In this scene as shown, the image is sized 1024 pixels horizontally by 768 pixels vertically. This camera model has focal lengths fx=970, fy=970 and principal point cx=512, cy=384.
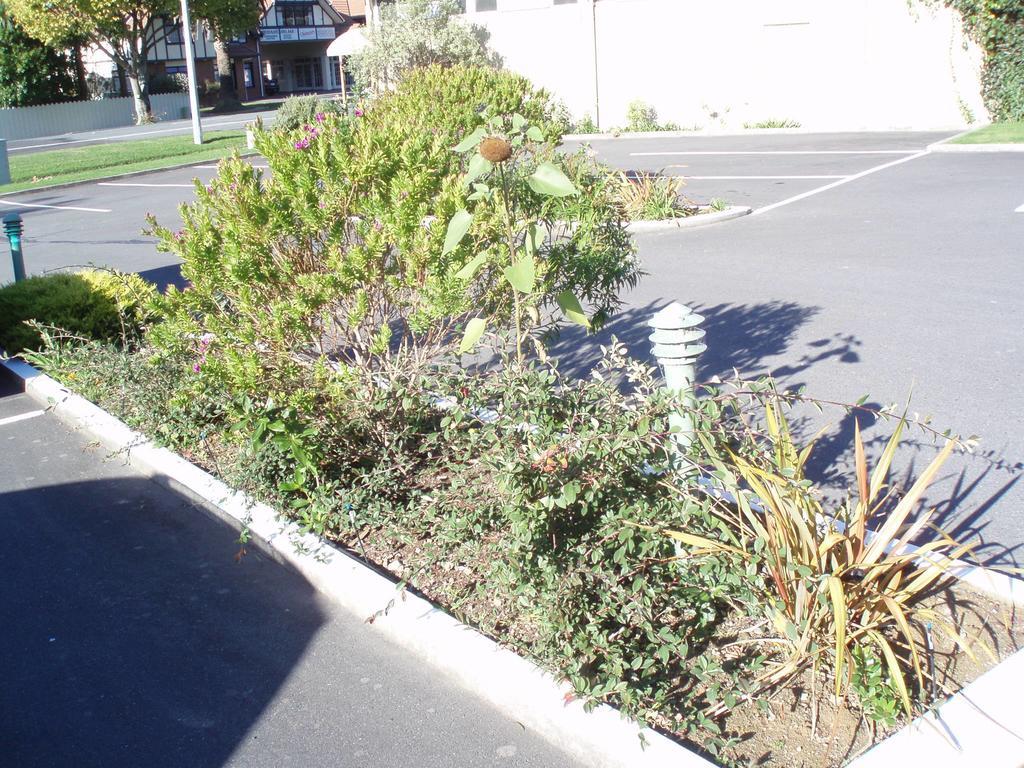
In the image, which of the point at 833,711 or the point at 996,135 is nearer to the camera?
the point at 833,711

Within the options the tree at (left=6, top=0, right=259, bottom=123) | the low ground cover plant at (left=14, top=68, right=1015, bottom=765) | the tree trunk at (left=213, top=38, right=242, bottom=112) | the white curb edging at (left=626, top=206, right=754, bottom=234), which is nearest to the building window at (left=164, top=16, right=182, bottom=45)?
the tree at (left=6, top=0, right=259, bottom=123)

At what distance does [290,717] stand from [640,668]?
1.36 metres

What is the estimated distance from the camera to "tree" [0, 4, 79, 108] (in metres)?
49.0

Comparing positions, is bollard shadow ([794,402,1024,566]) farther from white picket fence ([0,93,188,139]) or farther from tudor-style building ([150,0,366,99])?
tudor-style building ([150,0,366,99])

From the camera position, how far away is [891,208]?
13758 mm

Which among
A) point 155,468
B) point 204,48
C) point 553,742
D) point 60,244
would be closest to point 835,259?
point 155,468

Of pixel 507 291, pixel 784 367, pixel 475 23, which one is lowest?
pixel 784 367

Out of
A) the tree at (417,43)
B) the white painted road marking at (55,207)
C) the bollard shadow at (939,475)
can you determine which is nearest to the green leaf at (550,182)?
the bollard shadow at (939,475)

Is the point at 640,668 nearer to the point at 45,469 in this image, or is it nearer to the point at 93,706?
the point at 93,706

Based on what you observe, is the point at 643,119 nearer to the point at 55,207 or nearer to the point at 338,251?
the point at 55,207

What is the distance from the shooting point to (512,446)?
13.1 ft

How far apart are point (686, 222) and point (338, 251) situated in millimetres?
9276

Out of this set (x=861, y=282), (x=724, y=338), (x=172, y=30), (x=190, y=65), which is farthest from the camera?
(x=172, y=30)

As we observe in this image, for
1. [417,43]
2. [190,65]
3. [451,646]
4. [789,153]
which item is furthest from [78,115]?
[451,646]
